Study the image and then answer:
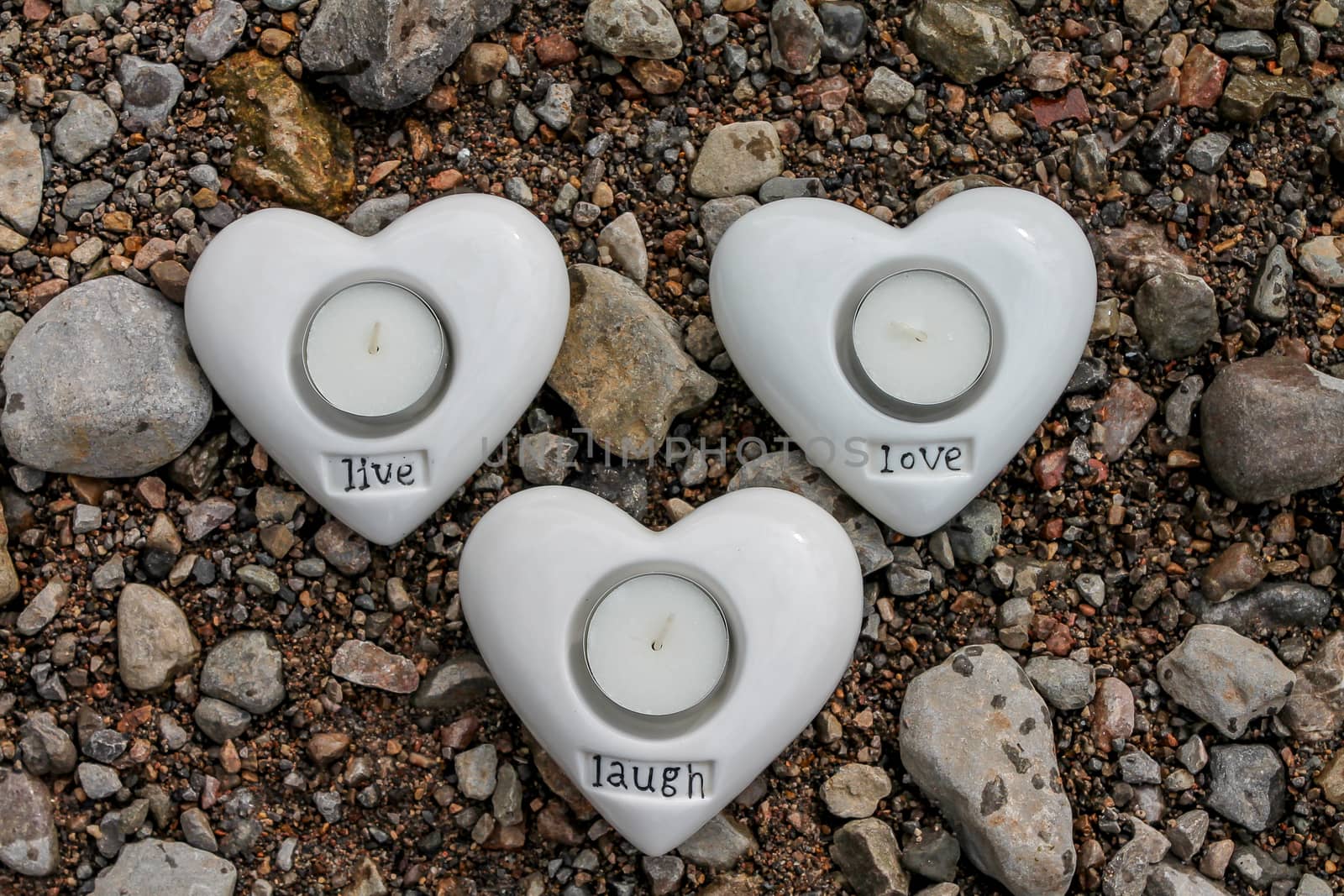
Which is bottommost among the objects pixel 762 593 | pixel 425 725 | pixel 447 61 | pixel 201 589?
pixel 425 725

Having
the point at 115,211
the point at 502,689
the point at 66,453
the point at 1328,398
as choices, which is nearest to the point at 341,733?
the point at 502,689

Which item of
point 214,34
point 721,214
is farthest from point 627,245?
point 214,34

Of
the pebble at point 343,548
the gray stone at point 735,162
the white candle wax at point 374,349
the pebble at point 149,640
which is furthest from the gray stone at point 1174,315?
the pebble at point 149,640

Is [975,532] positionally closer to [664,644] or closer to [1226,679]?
[1226,679]

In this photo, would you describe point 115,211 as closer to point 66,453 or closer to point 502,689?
point 66,453

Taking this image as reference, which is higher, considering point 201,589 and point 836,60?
point 836,60

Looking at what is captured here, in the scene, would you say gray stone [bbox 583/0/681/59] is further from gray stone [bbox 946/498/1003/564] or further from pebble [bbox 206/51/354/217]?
gray stone [bbox 946/498/1003/564]
